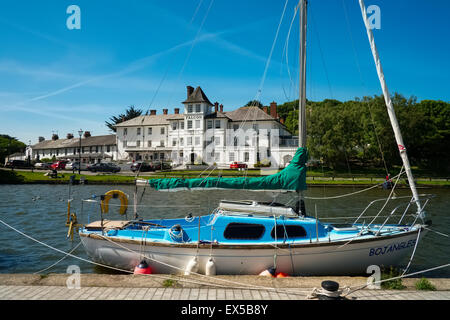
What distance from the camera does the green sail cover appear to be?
988 cm

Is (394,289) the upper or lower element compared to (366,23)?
lower

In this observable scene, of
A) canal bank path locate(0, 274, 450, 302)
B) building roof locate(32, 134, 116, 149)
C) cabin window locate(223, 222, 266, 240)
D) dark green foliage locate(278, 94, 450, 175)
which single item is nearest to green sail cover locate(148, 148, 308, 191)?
cabin window locate(223, 222, 266, 240)

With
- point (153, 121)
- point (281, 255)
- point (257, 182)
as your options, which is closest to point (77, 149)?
point (153, 121)

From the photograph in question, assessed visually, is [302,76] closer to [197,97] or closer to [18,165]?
[197,97]

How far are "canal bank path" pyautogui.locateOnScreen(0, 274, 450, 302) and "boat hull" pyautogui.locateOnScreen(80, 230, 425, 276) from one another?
63.9 inches

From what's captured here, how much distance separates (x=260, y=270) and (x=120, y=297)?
440 cm

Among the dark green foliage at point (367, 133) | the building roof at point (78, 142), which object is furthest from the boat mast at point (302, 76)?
the building roof at point (78, 142)

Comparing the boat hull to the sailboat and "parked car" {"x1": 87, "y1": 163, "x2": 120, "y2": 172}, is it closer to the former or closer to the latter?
the sailboat

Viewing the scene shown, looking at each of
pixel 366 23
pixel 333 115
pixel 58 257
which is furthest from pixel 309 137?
pixel 58 257

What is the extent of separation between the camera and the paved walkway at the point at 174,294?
18.7 feet

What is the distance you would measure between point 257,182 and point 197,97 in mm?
49410
